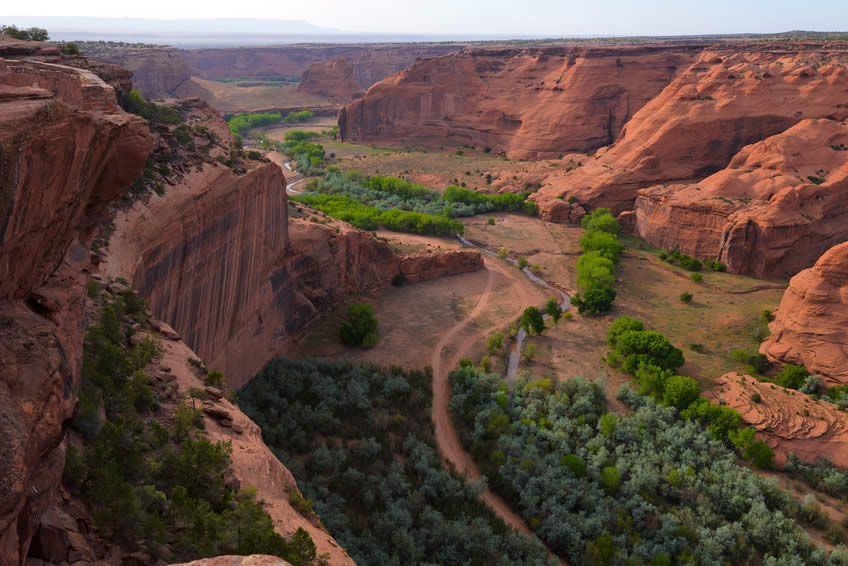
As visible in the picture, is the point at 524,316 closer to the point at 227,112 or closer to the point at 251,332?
the point at 251,332

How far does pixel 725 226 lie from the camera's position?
163 ft

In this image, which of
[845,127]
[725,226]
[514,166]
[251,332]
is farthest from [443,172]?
[251,332]

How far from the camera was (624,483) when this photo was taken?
25.3 metres

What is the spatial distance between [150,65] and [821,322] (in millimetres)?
123247

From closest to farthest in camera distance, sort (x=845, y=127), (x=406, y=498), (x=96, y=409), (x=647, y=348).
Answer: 1. (x=96, y=409)
2. (x=406, y=498)
3. (x=647, y=348)
4. (x=845, y=127)

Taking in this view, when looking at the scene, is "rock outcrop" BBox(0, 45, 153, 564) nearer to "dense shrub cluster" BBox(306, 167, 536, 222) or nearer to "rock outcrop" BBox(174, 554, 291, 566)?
"rock outcrop" BBox(174, 554, 291, 566)

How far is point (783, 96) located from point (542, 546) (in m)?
61.3

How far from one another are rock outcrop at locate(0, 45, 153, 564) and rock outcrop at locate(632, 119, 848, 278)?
169 feet

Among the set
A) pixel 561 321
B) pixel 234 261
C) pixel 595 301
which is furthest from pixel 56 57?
pixel 595 301

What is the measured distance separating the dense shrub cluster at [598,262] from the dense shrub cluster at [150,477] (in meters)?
32.5

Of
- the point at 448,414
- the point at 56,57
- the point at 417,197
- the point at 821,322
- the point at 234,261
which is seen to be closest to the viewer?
the point at 56,57

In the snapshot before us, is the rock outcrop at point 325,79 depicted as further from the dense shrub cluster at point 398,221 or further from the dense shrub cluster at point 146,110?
the dense shrub cluster at point 146,110

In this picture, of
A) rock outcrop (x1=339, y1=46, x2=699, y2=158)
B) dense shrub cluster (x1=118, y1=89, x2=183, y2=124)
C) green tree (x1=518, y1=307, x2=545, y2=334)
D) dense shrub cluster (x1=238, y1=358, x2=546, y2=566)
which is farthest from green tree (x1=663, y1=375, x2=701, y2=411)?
rock outcrop (x1=339, y1=46, x2=699, y2=158)

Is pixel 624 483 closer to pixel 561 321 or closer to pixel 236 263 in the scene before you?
pixel 561 321
